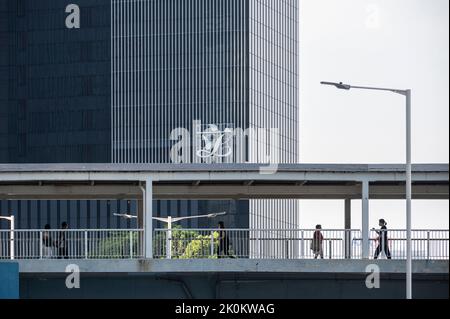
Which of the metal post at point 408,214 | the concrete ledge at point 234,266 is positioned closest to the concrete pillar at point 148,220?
the concrete ledge at point 234,266

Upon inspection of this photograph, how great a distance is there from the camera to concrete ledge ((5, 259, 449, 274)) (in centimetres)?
4459

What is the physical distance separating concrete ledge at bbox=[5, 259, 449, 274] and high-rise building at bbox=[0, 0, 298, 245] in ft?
391

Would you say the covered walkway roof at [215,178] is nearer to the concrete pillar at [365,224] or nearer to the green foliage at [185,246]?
the concrete pillar at [365,224]

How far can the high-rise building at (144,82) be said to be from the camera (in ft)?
548

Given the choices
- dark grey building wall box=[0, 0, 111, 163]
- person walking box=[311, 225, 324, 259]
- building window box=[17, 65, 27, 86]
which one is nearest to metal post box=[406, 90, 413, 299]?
person walking box=[311, 225, 324, 259]

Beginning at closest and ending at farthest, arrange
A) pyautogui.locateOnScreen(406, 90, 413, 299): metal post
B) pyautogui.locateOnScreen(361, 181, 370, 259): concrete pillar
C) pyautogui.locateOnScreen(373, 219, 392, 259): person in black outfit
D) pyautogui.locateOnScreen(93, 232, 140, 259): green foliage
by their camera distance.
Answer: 1. pyautogui.locateOnScreen(406, 90, 413, 299): metal post
2. pyautogui.locateOnScreen(373, 219, 392, 259): person in black outfit
3. pyautogui.locateOnScreen(361, 181, 370, 259): concrete pillar
4. pyautogui.locateOnScreen(93, 232, 140, 259): green foliage

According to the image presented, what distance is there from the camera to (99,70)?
176m

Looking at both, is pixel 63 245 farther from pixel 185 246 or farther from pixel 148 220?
pixel 185 246

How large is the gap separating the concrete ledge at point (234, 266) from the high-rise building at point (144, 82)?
391 feet

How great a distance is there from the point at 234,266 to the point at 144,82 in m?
128

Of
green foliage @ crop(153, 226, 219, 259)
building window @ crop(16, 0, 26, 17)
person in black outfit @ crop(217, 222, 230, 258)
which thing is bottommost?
green foliage @ crop(153, 226, 219, 259)

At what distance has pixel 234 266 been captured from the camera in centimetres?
4478

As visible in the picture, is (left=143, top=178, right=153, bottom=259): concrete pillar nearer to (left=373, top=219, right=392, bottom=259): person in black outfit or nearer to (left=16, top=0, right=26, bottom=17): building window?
(left=373, top=219, right=392, bottom=259): person in black outfit

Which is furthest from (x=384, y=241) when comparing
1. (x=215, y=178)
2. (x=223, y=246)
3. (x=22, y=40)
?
(x=22, y=40)
